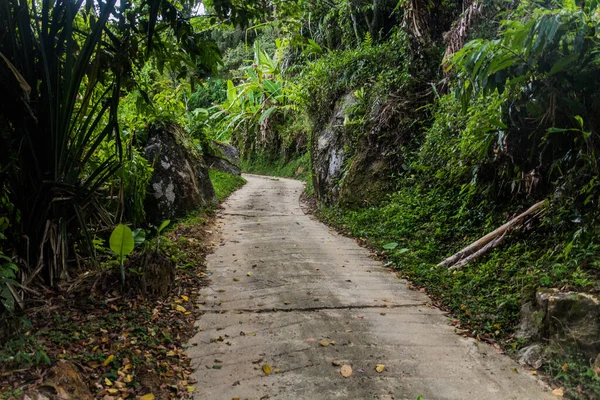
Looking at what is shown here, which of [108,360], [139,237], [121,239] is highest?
[121,239]

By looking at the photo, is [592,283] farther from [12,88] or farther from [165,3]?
[12,88]

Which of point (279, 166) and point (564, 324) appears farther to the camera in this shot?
point (279, 166)

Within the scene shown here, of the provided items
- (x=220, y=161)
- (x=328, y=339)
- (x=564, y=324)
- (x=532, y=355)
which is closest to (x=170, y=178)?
(x=328, y=339)

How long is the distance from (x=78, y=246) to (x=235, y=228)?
3.70 m

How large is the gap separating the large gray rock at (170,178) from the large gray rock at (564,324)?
6.42 metres

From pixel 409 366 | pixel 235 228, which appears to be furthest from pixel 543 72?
pixel 235 228

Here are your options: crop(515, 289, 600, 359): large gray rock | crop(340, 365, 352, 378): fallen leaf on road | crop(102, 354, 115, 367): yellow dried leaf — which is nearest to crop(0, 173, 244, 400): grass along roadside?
crop(102, 354, 115, 367): yellow dried leaf

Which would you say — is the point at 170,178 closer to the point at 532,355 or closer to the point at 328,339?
the point at 328,339

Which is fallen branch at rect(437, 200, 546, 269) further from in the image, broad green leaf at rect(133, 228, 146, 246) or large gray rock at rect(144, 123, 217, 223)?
large gray rock at rect(144, 123, 217, 223)

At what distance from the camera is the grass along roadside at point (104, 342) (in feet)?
8.41

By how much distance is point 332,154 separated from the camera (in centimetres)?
1044

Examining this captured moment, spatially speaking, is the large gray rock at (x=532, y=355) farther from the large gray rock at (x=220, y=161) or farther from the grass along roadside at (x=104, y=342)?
the large gray rock at (x=220, y=161)

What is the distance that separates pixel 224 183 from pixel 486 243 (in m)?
9.22

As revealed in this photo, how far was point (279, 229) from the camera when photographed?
764 cm
